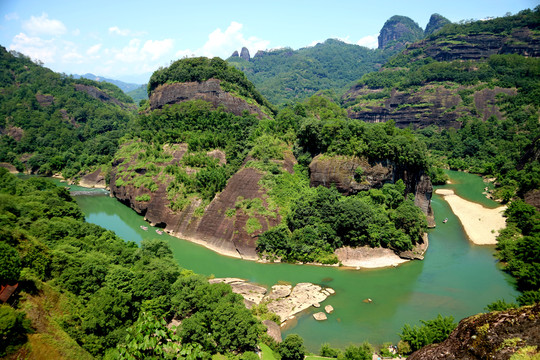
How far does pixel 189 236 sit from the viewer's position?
36.4m

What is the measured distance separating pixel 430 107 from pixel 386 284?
69860mm

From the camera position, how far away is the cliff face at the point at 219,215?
32625 millimetres

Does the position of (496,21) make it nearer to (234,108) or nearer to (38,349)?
(234,108)

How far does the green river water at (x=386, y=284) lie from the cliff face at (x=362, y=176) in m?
6.06

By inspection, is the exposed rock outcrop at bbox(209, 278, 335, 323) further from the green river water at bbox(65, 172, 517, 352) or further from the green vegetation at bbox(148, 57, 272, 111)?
the green vegetation at bbox(148, 57, 272, 111)

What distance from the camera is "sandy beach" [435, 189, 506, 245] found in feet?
119

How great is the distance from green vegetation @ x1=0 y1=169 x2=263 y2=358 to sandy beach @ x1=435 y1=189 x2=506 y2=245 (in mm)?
30739

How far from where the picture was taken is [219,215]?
3591 centimetres

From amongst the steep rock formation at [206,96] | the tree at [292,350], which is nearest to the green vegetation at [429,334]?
the tree at [292,350]

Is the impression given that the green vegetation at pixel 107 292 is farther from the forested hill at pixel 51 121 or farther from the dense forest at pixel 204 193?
the forested hill at pixel 51 121

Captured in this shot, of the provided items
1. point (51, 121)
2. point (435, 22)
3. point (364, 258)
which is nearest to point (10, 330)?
point (364, 258)

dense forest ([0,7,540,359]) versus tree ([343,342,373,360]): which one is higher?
dense forest ([0,7,540,359])

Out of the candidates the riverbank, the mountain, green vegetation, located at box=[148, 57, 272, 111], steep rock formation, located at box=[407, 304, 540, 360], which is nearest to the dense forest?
green vegetation, located at box=[148, 57, 272, 111]

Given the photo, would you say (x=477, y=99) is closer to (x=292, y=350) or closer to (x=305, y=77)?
(x=292, y=350)
